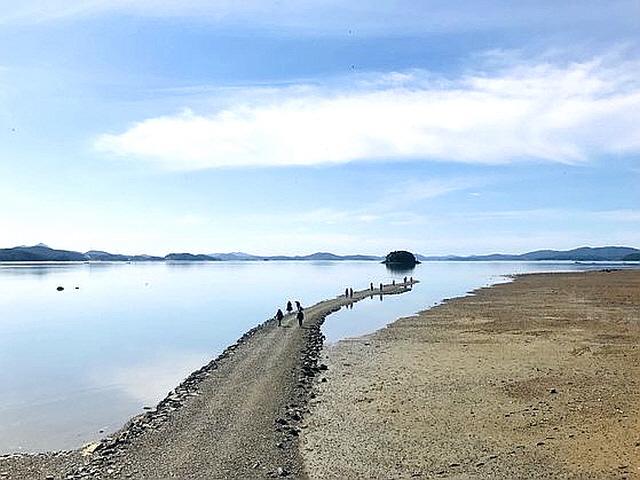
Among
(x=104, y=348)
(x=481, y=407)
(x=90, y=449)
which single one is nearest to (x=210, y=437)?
(x=90, y=449)

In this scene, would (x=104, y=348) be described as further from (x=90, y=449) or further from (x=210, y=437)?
(x=210, y=437)

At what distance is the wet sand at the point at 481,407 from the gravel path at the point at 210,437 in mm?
868

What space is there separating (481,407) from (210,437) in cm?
876

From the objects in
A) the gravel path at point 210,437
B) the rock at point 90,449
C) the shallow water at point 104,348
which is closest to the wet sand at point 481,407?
the gravel path at point 210,437

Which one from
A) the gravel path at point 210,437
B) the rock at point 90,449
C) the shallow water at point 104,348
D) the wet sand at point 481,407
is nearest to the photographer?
the gravel path at point 210,437

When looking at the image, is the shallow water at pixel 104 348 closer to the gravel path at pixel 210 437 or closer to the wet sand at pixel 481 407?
the gravel path at pixel 210 437

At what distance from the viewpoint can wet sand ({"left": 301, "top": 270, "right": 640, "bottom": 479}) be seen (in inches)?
582

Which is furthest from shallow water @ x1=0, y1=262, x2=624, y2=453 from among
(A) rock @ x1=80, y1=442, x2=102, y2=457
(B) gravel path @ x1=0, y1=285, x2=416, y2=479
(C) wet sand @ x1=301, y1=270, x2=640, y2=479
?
(C) wet sand @ x1=301, y1=270, x2=640, y2=479

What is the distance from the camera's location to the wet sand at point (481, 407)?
14.8m

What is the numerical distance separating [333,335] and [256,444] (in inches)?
998

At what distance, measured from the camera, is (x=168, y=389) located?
26.6 metres

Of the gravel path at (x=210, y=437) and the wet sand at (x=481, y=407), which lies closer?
the gravel path at (x=210, y=437)

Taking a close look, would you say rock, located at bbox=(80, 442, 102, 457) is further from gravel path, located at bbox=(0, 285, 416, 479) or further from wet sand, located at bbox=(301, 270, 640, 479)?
wet sand, located at bbox=(301, 270, 640, 479)

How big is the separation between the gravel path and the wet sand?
868 millimetres
